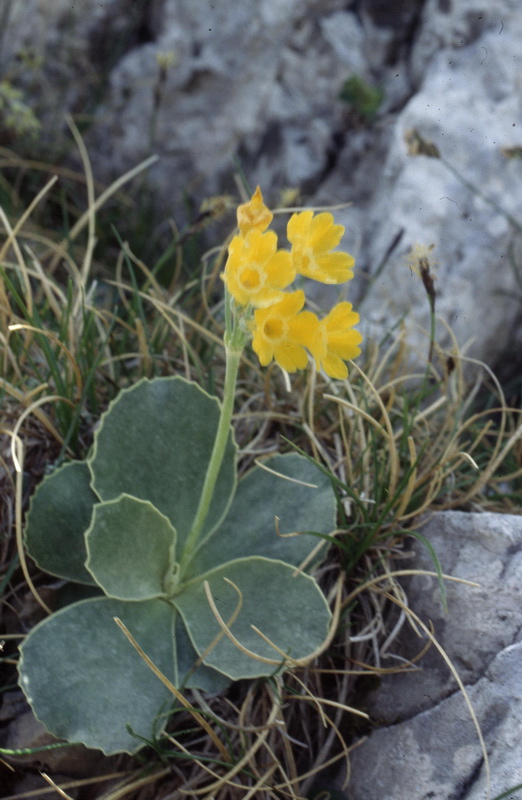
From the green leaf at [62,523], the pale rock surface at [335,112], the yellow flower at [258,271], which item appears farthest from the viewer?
the pale rock surface at [335,112]

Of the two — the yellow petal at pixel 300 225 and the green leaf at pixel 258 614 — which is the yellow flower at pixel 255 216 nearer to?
the yellow petal at pixel 300 225

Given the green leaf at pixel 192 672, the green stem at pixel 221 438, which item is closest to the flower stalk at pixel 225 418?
the green stem at pixel 221 438

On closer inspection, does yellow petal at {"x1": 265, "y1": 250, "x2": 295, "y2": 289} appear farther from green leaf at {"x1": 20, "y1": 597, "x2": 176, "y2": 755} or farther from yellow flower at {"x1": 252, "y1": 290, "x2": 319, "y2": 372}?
green leaf at {"x1": 20, "y1": 597, "x2": 176, "y2": 755}

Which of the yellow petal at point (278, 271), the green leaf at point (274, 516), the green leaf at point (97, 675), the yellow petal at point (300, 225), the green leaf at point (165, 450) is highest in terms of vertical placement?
the yellow petal at point (300, 225)

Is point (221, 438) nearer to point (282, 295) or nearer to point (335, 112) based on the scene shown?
point (282, 295)

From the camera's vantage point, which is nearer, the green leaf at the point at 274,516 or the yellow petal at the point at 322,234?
the yellow petal at the point at 322,234

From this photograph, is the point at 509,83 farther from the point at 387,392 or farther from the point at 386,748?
the point at 386,748
